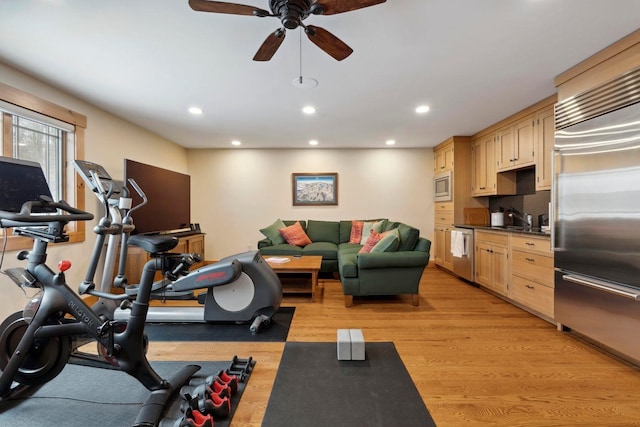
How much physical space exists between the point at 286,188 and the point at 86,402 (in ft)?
14.1

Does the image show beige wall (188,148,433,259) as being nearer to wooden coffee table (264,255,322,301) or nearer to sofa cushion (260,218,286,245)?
sofa cushion (260,218,286,245)

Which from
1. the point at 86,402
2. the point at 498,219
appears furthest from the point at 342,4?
the point at 498,219

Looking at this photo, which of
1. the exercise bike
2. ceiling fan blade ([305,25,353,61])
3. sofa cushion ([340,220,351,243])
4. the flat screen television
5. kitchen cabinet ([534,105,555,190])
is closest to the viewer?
the exercise bike

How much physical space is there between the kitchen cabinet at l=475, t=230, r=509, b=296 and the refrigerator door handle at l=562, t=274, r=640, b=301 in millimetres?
954

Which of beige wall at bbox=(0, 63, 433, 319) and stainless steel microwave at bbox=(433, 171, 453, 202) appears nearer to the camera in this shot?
stainless steel microwave at bbox=(433, 171, 453, 202)

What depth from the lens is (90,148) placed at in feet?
10.6

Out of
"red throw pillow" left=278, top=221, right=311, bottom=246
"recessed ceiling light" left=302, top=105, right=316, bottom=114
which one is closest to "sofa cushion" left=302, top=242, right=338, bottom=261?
"red throw pillow" left=278, top=221, right=311, bottom=246

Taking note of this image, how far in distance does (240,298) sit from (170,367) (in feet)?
2.54

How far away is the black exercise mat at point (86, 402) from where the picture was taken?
4.67ft

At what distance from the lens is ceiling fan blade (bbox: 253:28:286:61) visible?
5.37 feet

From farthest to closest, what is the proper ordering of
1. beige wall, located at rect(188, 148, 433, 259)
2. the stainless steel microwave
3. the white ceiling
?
1. beige wall, located at rect(188, 148, 433, 259)
2. the stainless steel microwave
3. the white ceiling

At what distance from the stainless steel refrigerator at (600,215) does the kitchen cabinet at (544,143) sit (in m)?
0.62

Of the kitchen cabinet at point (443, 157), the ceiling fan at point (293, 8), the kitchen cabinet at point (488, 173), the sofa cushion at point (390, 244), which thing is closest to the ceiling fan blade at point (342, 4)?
the ceiling fan at point (293, 8)

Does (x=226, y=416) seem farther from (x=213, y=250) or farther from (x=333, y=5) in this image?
(x=213, y=250)
